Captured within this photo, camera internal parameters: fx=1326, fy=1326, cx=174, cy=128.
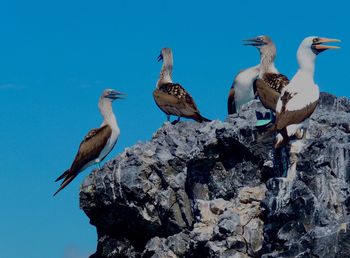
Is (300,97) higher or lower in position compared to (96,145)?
lower

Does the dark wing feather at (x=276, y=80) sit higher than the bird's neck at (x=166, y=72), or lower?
lower

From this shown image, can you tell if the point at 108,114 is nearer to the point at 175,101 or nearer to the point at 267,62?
the point at 175,101

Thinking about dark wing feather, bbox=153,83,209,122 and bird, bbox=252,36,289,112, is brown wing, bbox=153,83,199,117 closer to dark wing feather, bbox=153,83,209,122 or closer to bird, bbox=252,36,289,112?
dark wing feather, bbox=153,83,209,122

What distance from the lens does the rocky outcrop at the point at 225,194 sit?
785 inches

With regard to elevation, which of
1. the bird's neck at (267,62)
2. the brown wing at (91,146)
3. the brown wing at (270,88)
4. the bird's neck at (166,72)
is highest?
the bird's neck at (166,72)

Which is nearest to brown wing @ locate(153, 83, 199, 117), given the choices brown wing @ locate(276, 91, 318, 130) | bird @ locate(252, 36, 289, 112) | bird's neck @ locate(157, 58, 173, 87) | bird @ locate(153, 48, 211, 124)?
bird @ locate(153, 48, 211, 124)

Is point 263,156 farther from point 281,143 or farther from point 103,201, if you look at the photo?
point 103,201

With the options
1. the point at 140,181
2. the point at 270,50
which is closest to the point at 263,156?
the point at 140,181

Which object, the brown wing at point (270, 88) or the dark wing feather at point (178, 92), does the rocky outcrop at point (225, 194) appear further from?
the dark wing feather at point (178, 92)

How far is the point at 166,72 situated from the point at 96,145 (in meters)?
2.57

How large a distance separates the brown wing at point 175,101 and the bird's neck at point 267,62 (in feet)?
5.12

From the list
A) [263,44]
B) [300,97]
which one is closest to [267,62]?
[263,44]

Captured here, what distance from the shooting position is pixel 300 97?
20.6 meters

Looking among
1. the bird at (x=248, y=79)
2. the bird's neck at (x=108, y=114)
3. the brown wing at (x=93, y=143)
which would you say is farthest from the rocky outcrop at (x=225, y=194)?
the bird at (x=248, y=79)
